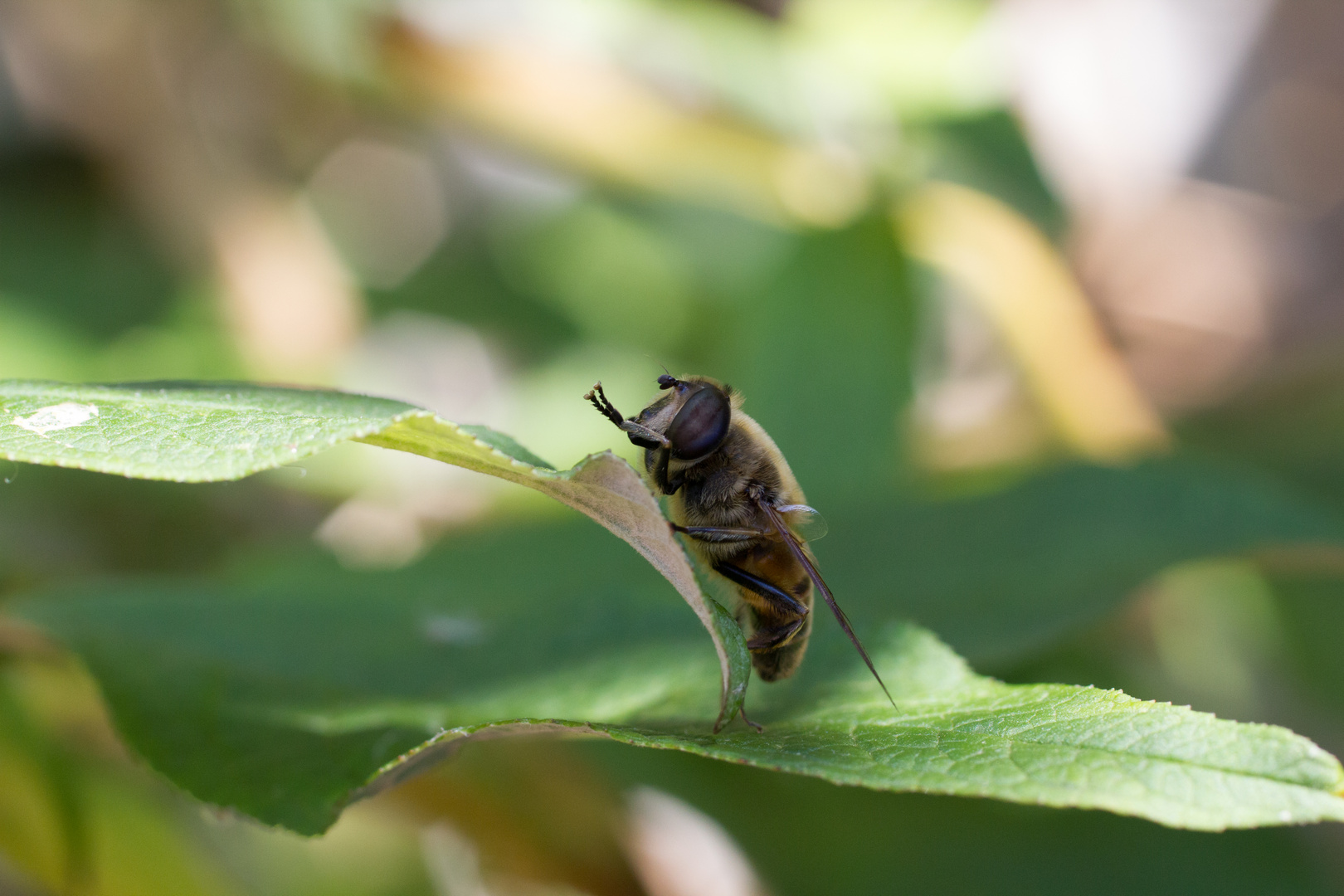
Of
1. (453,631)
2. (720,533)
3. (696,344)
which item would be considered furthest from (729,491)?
(696,344)

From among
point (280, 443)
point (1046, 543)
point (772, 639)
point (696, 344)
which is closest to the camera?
point (280, 443)

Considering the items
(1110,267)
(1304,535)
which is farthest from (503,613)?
(1110,267)

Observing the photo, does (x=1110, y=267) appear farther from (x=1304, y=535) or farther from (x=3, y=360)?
(x=3, y=360)

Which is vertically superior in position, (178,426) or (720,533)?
(178,426)

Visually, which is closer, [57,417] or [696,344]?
[57,417]

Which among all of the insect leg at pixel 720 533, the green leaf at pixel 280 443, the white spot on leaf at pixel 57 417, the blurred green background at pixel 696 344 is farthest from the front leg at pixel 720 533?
the white spot on leaf at pixel 57 417

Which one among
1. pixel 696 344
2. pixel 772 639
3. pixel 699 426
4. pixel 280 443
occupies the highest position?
pixel 280 443

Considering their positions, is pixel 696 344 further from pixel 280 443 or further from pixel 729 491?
pixel 280 443
